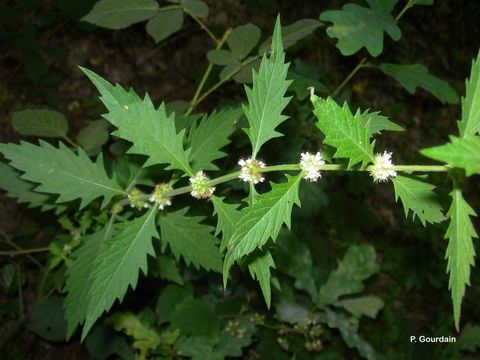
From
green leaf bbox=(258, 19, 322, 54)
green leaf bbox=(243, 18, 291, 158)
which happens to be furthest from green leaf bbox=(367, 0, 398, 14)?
green leaf bbox=(243, 18, 291, 158)

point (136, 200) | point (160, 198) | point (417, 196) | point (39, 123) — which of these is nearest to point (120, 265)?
point (160, 198)

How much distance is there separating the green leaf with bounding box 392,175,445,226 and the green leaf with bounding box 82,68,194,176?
43.0 inches

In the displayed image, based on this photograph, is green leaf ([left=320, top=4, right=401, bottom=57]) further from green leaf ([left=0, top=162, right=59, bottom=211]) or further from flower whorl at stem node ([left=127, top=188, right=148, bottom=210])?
green leaf ([left=0, top=162, right=59, bottom=211])

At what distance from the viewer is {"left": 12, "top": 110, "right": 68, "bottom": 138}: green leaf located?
10.7 feet

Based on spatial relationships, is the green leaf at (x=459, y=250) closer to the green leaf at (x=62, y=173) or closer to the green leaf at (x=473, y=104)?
the green leaf at (x=473, y=104)

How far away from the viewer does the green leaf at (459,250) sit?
1.63 m

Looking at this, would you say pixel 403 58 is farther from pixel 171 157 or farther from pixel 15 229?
pixel 15 229

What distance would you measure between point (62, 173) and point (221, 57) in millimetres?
1431

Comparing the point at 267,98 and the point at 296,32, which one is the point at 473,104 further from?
the point at 296,32

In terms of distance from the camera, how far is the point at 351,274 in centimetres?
438

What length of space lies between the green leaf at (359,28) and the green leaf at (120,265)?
1617 mm

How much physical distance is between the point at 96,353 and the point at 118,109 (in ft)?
9.18

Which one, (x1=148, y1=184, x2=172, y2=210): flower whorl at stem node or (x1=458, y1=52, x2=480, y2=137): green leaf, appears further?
(x1=148, y1=184, x2=172, y2=210): flower whorl at stem node

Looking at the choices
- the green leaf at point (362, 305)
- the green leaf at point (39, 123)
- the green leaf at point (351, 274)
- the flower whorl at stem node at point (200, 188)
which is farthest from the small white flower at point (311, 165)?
the green leaf at point (362, 305)
